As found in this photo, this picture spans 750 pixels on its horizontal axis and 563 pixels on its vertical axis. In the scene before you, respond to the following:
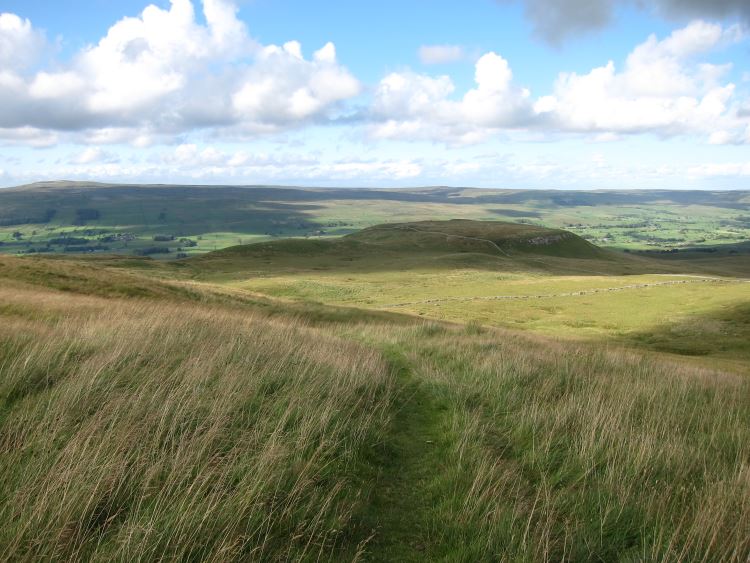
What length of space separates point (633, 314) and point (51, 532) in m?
58.3

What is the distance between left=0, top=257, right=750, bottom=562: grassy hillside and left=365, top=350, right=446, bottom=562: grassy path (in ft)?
0.11

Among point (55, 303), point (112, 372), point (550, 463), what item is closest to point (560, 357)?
point (550, 463)

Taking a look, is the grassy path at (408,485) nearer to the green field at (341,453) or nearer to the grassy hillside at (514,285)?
the green field at (341,453)

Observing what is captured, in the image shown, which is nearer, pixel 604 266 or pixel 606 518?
pixel 606 518

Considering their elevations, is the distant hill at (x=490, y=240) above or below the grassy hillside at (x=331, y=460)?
below

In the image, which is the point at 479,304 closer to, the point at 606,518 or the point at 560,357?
the point at 560,357

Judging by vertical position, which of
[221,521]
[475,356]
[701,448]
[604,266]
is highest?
[221,521]

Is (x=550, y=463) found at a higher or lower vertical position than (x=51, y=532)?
lower

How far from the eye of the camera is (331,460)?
20.9ft

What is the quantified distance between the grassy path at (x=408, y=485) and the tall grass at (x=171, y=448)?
1.13ft

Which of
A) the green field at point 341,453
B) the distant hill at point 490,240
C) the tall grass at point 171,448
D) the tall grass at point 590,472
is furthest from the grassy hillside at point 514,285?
the tall grass at point 171,448

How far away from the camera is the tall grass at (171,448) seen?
4434 mm

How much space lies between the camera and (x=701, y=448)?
25.5ft

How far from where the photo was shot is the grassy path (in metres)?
5.26
